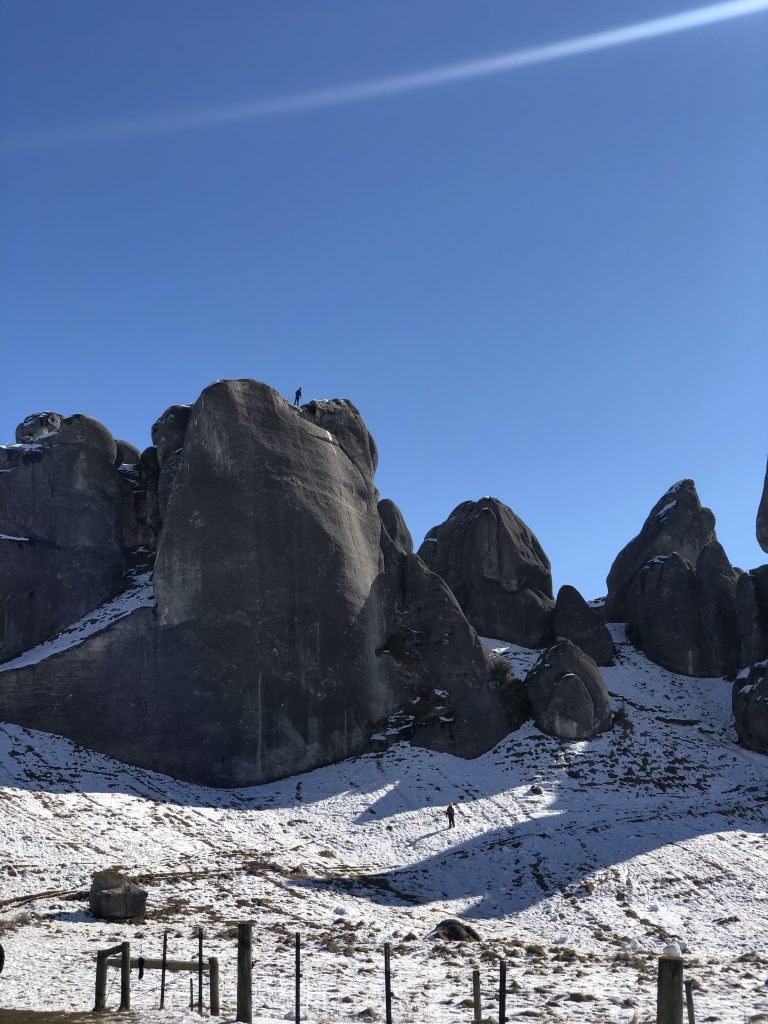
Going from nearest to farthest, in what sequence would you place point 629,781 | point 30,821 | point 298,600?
point 30,821, point 629,781, point 298,600

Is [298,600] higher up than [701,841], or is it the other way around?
[298,600]

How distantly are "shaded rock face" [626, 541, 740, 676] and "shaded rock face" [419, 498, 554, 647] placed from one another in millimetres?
5794

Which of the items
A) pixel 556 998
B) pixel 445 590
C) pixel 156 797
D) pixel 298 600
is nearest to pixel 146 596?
pixel 298 600

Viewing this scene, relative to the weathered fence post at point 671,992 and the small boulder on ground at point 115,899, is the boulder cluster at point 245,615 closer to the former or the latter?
the small boulder on ground at point 115,899

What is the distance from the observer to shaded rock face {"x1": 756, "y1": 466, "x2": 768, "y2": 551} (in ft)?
161

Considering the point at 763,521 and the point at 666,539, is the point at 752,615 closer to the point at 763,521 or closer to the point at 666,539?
the point at 763,521

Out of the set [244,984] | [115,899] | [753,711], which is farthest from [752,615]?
[244,984]

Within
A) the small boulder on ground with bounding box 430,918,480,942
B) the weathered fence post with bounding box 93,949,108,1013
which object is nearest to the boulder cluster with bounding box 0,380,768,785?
the small boulder on ground with bounding box 430,918,480,942

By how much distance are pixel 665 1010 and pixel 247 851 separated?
23459mm

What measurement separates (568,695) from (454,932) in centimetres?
2210

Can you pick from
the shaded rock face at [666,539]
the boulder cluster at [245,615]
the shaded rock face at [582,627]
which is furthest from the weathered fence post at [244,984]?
the shaded rock face at [666,539]

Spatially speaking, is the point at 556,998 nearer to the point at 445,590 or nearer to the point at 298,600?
the point at 298,600

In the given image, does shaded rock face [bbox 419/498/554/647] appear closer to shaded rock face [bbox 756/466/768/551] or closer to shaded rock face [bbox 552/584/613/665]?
shaded rock face [bbox 552/584/613/665]

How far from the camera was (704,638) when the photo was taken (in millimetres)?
54188
